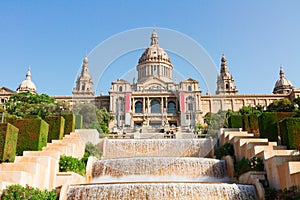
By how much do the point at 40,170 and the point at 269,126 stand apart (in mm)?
11885

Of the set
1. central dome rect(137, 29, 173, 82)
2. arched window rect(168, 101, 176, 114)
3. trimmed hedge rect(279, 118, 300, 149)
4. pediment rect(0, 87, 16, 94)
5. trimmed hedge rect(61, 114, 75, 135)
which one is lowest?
trimmed hedge rect(279, 118, 300, 149)

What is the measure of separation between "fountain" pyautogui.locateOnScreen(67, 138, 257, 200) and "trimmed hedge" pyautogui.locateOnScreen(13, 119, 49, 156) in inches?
120

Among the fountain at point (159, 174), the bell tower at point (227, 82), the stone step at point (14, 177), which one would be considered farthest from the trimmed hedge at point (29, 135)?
the bell tower at point (227, 82)

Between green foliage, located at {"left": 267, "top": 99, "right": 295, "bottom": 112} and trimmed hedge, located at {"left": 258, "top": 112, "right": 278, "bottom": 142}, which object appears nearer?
trimmed hedge, located at {"left": 258, "top": 112, "right": 278, "bottom": 142}

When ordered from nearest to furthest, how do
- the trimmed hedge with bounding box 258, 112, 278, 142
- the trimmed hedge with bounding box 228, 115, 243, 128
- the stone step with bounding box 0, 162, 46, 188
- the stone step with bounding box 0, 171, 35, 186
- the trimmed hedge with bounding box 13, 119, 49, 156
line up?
the stone step with bounding box 0, 171, 35, 186 → the stone step with bounding box 0, 162, 46, 188 → the trimmed hedge with bounding box 13, 119, 49, 156 → the trimmed hedge with bounding box 258, 112, 278, 142 → the trimmed hedge with bounding box 228, 115, 243, 128

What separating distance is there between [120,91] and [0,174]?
56364 millimetres

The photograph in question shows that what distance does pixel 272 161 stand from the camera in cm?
1184

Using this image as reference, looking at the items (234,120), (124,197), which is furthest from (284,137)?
(124,197)

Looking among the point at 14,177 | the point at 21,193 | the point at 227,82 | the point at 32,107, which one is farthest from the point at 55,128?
the point at 227,82

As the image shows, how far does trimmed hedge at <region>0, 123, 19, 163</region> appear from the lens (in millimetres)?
11641

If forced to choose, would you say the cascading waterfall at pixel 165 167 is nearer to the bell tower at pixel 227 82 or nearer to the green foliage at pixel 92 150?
the green foliage at pixel 92 150

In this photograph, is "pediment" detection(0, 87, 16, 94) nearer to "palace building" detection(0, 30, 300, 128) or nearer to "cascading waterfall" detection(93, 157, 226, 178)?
"palace building" detection(0, 30, 300, 128)

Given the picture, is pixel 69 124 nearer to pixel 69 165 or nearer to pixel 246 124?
pixel 69 165

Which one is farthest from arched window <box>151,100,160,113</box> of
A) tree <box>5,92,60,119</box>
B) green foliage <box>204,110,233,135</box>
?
green foliage <box>204,110,233,135</box>
